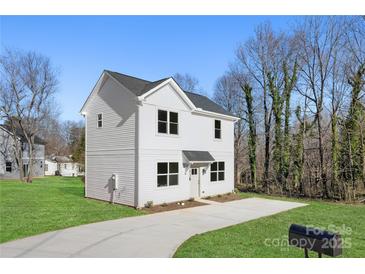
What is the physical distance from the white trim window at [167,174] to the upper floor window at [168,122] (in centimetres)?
170

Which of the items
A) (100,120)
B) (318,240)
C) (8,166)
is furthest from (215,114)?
(8,166)

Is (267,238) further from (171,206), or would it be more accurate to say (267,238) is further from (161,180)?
(161,180)

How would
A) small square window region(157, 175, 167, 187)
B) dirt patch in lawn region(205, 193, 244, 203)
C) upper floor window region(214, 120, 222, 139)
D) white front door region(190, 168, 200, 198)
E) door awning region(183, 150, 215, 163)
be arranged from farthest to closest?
1. upper floor window region(214, 120, 222, 139)
2. dirt patch in lawn region(205, 193, 244, 203)
3. white front door region(190, 168, 200, 198)
4. door awning region(183, 150, 215, 163)
5. small square window region(157, 175, 167, 187)

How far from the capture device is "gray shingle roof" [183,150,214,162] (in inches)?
586

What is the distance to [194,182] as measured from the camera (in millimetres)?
15883

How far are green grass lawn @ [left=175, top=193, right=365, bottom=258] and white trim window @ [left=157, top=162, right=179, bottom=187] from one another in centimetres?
511

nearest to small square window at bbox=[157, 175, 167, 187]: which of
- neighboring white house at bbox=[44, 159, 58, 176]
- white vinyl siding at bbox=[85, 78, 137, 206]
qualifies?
white vinyl siding at bbox=[85, 78, 137, 206]

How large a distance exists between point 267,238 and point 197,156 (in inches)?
312

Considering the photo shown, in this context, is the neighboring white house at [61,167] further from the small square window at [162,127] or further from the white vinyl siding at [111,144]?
the small square window at [162,127]

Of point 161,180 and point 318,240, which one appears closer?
point 318,240

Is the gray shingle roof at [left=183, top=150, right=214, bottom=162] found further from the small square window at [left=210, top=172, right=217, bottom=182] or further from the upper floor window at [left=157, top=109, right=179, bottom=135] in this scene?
the upper floor window at [left=157, top=109, right=179, bottom=135]
